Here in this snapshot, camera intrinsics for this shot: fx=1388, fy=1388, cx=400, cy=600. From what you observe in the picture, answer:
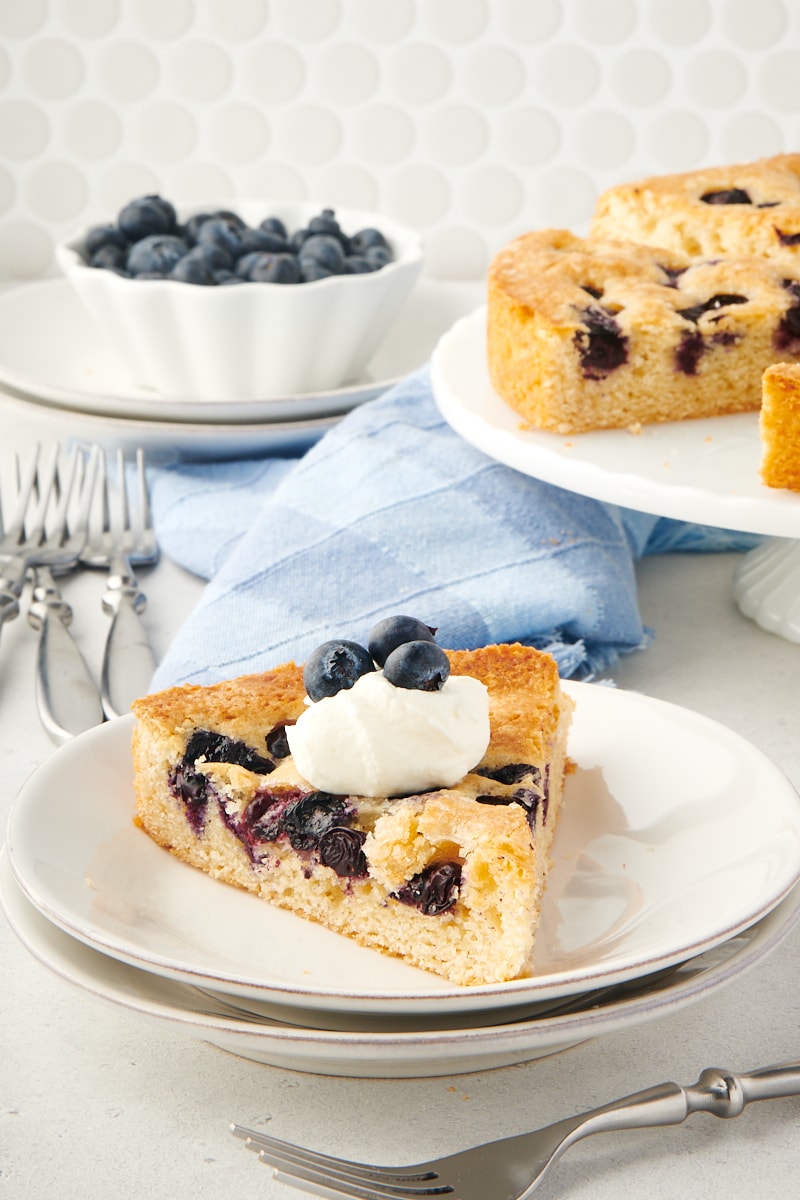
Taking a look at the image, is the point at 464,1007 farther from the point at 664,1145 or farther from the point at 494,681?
the point at 494,681

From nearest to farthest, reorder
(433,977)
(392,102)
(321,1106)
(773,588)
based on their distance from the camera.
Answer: (321,1106) → (433,977) → (773,588) → (392,102)

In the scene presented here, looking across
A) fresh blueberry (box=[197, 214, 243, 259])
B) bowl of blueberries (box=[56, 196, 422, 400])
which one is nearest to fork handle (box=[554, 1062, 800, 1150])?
bowl of blueberries (box=[56, 196, 422, 400])

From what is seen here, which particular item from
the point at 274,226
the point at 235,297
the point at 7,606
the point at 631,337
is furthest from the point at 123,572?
the point at 274,226

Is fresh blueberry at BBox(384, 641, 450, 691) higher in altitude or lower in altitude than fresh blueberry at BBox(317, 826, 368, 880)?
higher

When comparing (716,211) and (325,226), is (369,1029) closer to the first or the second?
(716,211)

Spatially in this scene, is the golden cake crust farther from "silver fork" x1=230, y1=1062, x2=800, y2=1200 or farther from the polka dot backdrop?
the polka dot backdrop

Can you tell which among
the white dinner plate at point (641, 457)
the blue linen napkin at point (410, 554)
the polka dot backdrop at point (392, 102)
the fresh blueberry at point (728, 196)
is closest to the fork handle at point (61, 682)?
the blue linen napkin at point (410, 554)

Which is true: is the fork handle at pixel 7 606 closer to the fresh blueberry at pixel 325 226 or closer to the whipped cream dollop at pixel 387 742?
the whipped cream dollop at pixel 387 742
